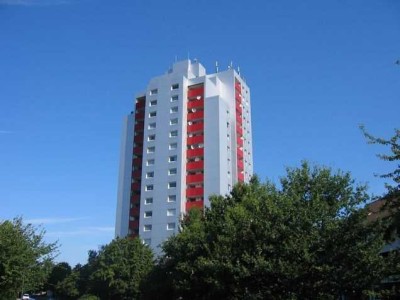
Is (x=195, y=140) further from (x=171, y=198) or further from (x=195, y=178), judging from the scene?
(x=171, y=198)

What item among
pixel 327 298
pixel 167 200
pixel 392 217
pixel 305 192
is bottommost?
pixel 327 298

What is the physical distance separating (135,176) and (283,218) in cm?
6753

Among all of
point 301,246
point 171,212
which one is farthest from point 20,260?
point 171,212

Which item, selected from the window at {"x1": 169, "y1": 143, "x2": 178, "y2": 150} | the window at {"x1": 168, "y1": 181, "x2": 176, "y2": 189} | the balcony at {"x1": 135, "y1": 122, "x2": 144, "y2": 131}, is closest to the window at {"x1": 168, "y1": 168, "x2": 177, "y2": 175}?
the window at {"x1": 168, "y1": 181, "x2": 176, "y2": 189}

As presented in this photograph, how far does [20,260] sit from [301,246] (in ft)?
67.8

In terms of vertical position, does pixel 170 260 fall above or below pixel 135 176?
below

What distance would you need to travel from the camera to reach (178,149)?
83938 mm

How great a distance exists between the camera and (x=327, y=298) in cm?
2142

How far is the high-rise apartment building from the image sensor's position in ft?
264

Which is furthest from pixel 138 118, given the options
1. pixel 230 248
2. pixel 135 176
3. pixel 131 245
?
pixel 230 248

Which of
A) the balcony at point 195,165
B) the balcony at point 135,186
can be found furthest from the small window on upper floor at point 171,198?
the balcony at point 135,186

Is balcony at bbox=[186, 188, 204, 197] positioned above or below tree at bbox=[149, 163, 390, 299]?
above

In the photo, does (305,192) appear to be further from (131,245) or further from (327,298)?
(131,245)

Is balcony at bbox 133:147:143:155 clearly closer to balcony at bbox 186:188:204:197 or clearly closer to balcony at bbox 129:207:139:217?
balcony at bbox 129:207:139:217
